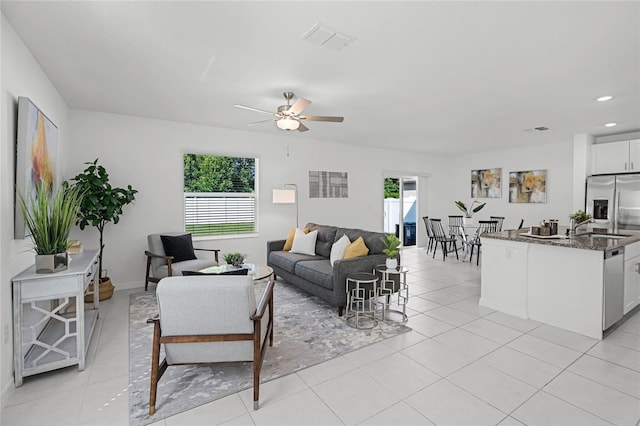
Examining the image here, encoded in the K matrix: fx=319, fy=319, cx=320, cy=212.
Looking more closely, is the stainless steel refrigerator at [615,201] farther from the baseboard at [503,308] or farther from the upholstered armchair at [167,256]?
the upholstered armchair at [167,256]

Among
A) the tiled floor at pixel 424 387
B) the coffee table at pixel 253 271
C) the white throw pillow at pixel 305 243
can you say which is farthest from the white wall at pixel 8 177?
the white throw pillow at pixel 305 243

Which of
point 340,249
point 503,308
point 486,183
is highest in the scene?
point 486,183

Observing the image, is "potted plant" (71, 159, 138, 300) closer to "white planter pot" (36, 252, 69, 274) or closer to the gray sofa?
"white planter pot" (36, 252, 69, 274)

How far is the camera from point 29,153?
101 inches

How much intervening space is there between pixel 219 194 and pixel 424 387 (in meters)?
4.55

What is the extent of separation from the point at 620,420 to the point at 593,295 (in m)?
1.49

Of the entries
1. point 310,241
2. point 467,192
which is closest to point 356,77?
point 310,241

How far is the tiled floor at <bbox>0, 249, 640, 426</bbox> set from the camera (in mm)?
1995

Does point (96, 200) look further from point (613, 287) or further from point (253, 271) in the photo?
point (613, 287)

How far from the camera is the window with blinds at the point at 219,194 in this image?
5.46 m

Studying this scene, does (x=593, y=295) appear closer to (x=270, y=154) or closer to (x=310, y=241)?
(x=310, y=241)

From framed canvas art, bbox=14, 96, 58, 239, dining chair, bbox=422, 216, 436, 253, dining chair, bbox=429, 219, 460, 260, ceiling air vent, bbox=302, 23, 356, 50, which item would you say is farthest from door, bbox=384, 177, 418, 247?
framed canvas art, bbox=14, 96, 58, 239

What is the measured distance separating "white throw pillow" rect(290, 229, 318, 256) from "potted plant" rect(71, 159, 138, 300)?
2466mm

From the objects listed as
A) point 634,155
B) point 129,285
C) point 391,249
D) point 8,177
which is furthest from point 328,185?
point 634,155
